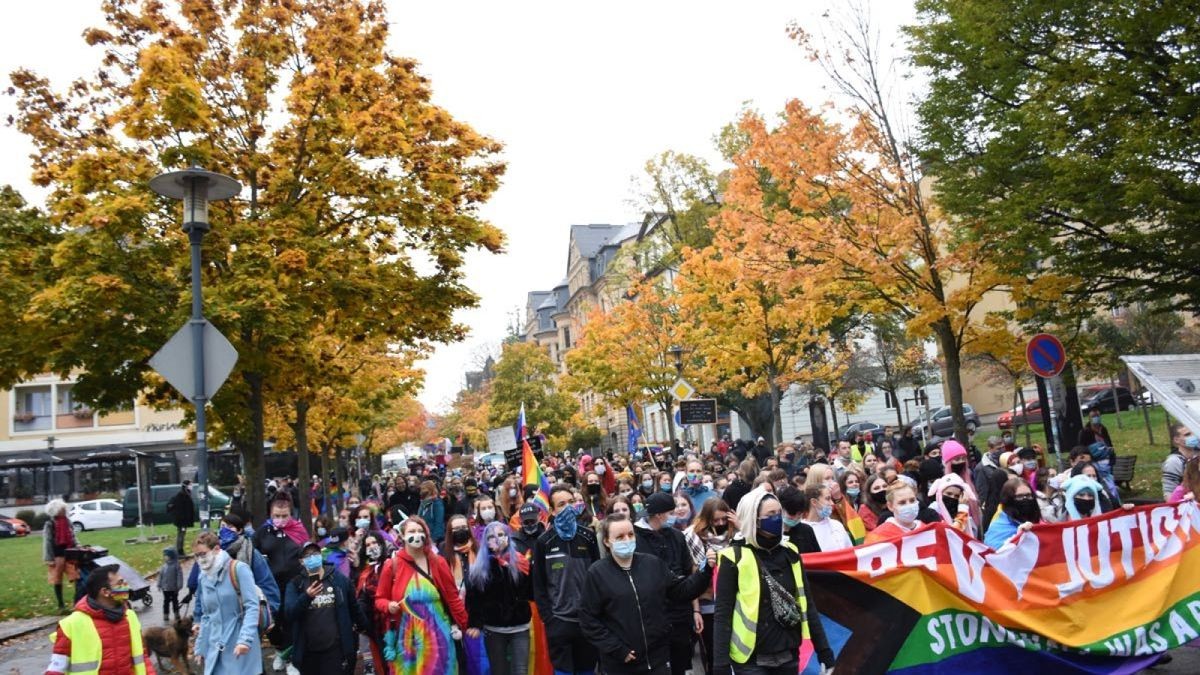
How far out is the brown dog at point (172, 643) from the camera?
10.1 metres

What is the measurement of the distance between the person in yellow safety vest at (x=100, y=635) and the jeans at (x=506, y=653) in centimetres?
263

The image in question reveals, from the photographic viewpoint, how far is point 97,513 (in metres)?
44.3

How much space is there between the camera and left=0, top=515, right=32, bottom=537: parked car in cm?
4266

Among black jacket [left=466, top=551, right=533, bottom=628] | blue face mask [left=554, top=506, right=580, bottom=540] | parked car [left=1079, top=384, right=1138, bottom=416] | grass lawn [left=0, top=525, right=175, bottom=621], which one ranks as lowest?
grass lawn [left=0, top=525, right=175, bottom=621]

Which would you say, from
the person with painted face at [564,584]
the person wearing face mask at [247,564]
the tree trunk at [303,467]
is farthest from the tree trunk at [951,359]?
the tree trunk at [303,467]

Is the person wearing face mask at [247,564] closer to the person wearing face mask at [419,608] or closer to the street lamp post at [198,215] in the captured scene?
the street lamp post at [198,215]

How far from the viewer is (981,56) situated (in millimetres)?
17156

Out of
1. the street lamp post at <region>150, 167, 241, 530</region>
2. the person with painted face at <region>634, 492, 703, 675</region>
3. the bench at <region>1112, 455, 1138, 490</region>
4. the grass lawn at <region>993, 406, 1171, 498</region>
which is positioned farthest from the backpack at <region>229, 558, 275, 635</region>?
the grass lawn at <region>993, 406, 1171, 498</region>

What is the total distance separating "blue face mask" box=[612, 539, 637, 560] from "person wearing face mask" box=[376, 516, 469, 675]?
2.23 m

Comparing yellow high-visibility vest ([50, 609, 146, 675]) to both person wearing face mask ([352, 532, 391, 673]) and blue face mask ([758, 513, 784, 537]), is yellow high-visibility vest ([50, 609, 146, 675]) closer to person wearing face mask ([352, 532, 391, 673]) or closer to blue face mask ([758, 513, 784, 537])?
person wearing face mask ([352, 532, 391, 673])

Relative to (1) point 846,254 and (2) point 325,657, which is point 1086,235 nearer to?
(1) point 846,254

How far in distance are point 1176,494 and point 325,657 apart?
8.93 metres

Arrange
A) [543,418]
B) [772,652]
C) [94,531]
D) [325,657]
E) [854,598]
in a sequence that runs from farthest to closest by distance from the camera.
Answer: [543,418], [94,531], [325,657], [854,598], [772,652]

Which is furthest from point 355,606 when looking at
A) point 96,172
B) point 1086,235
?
point 1086,235
